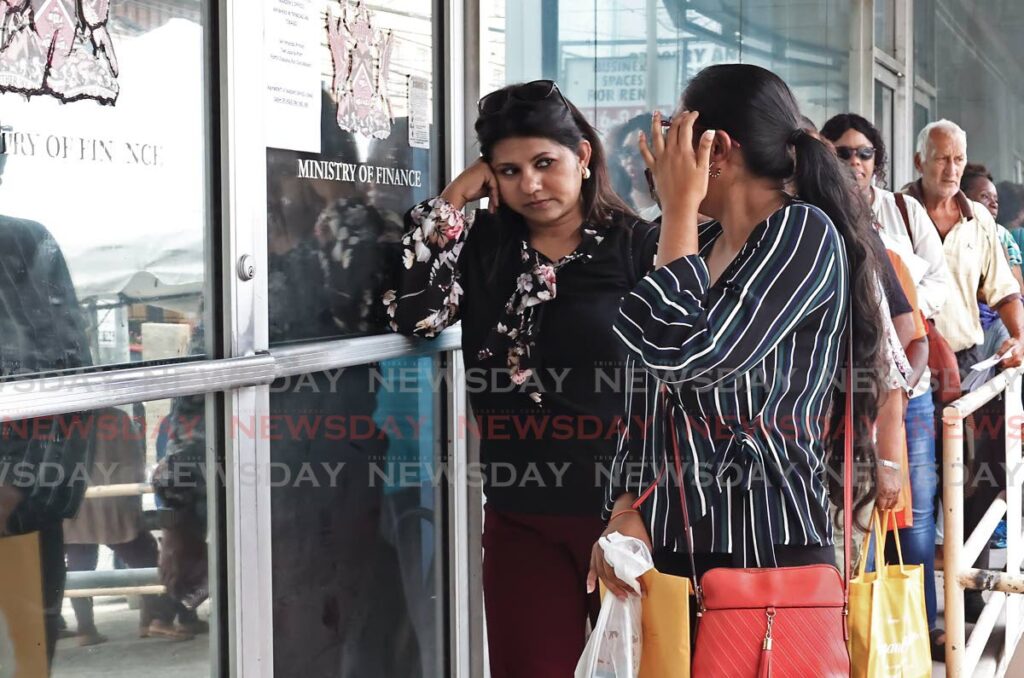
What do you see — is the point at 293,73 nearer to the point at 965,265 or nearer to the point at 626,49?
the point at 626,49

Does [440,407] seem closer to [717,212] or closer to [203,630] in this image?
[203,630]

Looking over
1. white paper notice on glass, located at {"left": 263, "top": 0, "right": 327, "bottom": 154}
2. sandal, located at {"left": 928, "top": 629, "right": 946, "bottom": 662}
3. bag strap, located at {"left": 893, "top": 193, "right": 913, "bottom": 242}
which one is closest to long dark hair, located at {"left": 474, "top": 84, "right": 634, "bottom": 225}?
white paper notice on glass, located at {"left": 263, "top": 0, "right": 327, "bottom": 154}

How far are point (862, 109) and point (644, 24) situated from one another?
3.37 m

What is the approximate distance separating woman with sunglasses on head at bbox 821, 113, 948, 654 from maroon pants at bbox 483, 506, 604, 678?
143cm

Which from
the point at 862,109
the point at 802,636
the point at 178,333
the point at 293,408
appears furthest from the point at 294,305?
the point at 862,109

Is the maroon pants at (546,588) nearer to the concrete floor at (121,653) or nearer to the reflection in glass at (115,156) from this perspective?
the concrete floor at (121,653)

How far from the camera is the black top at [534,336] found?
255 centimetres

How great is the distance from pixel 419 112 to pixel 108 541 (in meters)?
1.46

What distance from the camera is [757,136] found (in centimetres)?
191

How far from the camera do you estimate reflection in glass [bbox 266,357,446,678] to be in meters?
→ 2.45

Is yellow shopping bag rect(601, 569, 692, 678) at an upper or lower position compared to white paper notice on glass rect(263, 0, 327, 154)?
lower

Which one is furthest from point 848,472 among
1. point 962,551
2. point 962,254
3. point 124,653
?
point 962,254

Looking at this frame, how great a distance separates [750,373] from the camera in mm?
1815

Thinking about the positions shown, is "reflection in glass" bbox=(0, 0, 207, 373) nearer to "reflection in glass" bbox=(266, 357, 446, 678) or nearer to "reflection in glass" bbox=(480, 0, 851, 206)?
"reflection in glass" bbox=(266, 357, 446, 678)
